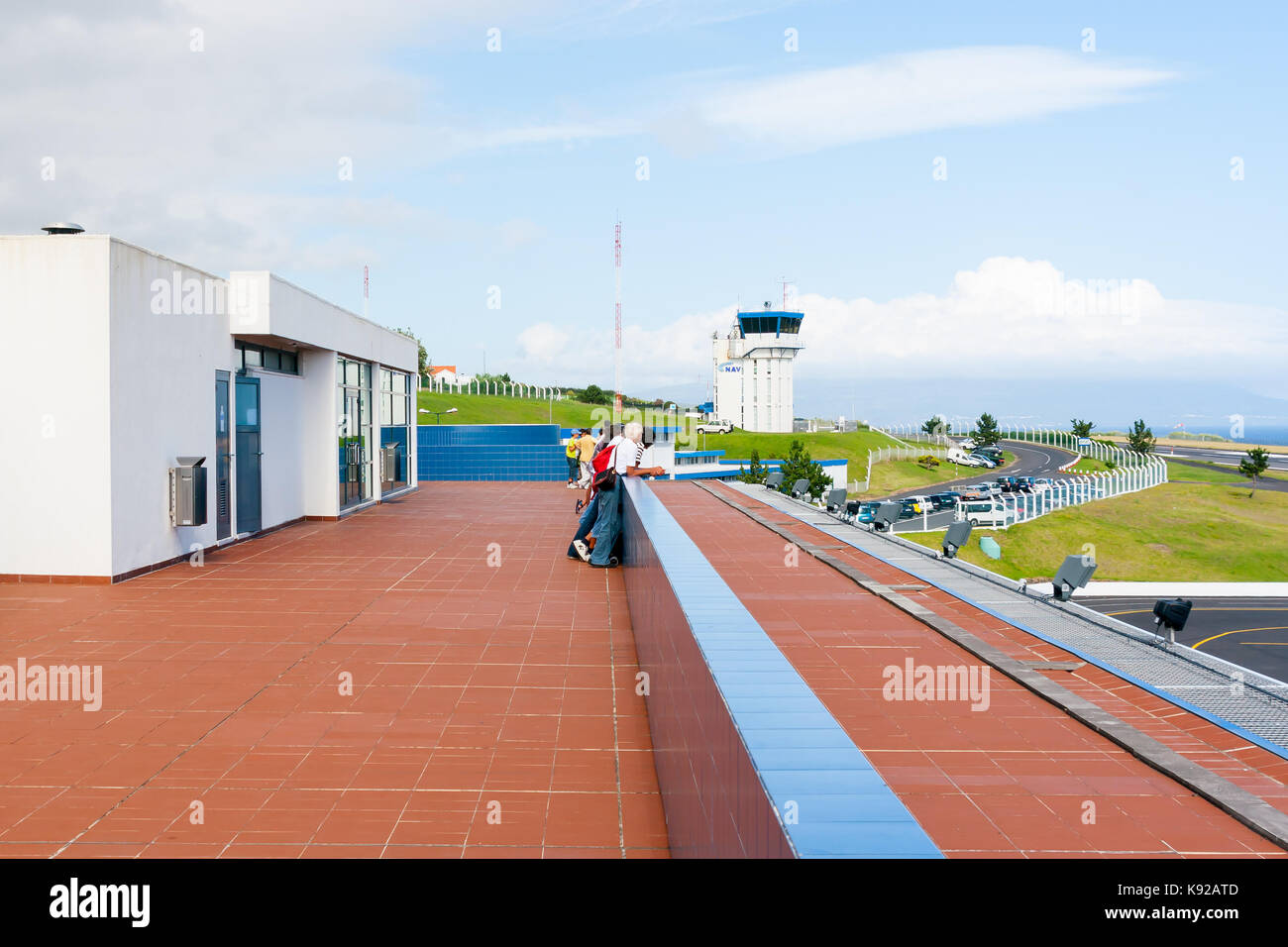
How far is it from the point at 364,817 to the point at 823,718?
2.37 meters

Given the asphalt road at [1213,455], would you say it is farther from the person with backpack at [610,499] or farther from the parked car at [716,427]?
the person with backpack at [610,499]

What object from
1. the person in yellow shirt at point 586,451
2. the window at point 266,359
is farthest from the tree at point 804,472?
the window at point 266,359

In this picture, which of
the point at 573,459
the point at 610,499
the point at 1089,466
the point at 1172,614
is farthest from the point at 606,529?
the point at 1089,466

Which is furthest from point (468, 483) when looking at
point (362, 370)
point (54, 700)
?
point (54, 700)

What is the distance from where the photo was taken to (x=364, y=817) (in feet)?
12.8

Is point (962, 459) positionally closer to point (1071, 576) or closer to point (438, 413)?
point (438, 413)

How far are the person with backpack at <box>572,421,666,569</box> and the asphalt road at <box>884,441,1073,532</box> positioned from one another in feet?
92.0

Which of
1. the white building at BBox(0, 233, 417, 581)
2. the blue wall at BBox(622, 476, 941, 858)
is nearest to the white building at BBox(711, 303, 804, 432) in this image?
the white building at BBox(0, 233, 417, 581)

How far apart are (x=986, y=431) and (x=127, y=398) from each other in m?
83.1

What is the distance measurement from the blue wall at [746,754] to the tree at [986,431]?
8450cm

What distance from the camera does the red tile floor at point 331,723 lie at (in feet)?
12.5

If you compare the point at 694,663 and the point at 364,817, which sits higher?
the point at 694,663

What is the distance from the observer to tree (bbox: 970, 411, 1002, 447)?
3280 inches
